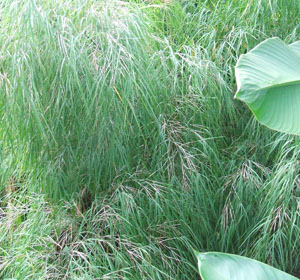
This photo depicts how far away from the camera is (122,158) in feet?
7.24

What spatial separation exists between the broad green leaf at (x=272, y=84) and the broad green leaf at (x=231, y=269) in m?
0.33

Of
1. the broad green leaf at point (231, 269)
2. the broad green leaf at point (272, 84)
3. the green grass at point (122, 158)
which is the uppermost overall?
the broad green leaf at point (272, 84)

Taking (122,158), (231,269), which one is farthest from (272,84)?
(122,158)

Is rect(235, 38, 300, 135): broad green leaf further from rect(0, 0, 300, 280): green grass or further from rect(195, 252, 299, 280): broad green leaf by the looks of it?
rect(0, 0, 300, 280): green grass

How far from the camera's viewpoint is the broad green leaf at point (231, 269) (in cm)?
96

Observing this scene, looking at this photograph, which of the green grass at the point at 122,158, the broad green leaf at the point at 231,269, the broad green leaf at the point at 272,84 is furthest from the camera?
the green grass at the point at 122,158

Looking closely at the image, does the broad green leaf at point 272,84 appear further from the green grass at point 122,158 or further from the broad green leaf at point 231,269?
the green grass at point 122,158

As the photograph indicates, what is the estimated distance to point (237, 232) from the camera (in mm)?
2279

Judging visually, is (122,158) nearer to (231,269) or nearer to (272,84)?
(272,84)

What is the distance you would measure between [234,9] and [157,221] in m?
1.22

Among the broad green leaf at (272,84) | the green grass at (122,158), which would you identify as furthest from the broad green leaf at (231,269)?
the green grass at (122,158)

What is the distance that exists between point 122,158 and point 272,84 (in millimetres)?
1135

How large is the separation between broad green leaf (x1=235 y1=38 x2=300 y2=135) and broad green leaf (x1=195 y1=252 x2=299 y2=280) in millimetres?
328

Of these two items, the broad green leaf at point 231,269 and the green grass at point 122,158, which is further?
the green grass at point 122,158
